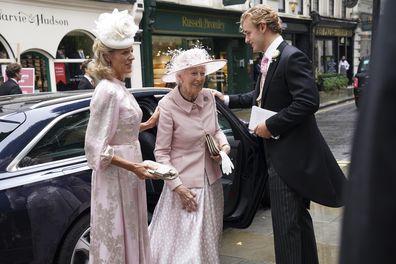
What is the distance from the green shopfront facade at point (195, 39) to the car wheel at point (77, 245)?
31.0ft

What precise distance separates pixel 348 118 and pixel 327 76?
1044 cm

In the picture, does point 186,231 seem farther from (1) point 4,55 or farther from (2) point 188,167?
(1) point 4,55

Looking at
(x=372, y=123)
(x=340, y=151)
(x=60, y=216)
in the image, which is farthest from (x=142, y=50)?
(x=372, y=123)

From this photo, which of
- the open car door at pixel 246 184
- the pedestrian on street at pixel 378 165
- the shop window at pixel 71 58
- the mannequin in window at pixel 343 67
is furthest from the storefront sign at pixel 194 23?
the pedestrian on street at pixel 378 165

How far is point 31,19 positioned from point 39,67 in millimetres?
1196

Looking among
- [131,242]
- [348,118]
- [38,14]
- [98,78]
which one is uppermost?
[38,14]

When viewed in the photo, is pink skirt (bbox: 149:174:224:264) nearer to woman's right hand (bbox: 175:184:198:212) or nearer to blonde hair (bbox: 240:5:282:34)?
woman's right hand (bbox: 175:184:198:212)

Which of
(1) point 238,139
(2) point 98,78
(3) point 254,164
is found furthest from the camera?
(1) point 238,139

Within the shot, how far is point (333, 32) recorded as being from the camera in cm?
2794

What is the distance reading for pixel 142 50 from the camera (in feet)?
49.5

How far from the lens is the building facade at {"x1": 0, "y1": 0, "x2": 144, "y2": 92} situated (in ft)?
36.0

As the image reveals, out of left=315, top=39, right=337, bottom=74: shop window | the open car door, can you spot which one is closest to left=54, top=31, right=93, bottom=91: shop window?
the open car door

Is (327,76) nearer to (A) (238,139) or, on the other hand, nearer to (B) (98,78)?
(A) (238,139)

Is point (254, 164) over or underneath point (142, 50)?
underneath
